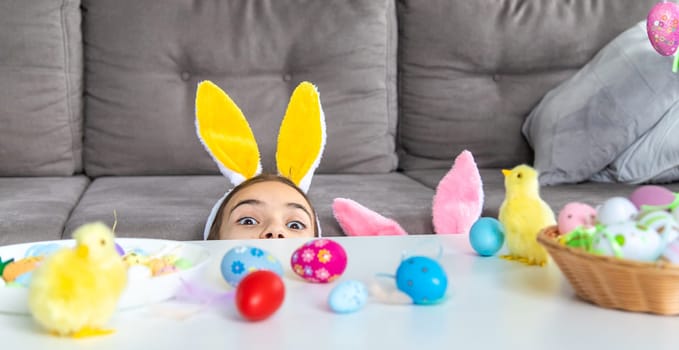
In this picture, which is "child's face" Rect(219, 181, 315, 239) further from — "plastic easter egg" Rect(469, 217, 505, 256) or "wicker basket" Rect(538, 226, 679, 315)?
"wicker basket" Rect(538, 226, 679, 315)

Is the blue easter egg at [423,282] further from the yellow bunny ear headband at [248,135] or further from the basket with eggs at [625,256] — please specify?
the yellow bunny ear headband at [248,135]

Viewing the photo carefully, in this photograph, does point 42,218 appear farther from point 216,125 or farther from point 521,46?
point 521,46

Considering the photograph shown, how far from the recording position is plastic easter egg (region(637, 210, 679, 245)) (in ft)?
2.62

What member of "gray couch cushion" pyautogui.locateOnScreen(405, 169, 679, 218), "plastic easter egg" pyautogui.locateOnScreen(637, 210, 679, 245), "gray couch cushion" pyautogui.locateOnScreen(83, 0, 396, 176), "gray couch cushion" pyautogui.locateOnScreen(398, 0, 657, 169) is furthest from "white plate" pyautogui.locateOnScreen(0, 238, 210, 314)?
"gray couch cushion" pyautogui.locateOnScreen(398, 0, 657, 169)

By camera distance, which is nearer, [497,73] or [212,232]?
[212,232]

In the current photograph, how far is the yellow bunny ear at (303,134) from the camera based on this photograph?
176 cm

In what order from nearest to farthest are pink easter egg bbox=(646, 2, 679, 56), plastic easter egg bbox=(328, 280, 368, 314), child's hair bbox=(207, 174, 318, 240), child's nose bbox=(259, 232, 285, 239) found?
plastic easter egg bbox=(328, 280, 368, 314) < child's nose bbox=(259, 232, 285, 239) < child's hair bbox=(207, 174, 318, 240) < pink easter egg bbox=(646, 2, 679, 56)

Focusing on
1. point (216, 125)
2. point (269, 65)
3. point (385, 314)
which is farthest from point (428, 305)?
point (269, 65)

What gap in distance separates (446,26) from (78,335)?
1.80m

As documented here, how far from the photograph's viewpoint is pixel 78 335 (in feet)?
2.45

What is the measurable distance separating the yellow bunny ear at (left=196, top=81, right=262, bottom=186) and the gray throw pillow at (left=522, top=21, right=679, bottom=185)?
751mm

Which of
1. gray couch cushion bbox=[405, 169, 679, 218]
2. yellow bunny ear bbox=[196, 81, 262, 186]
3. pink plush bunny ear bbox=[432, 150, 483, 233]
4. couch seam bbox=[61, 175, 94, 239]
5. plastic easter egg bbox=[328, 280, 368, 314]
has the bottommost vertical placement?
couch seam bbox=[61, 175, 94, 239]

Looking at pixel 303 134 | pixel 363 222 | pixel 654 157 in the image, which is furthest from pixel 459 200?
pixel 654 157

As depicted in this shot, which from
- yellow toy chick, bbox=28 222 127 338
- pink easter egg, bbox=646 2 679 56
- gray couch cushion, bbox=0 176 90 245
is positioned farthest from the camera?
pink easter egg, bbox=646 2 679 56
